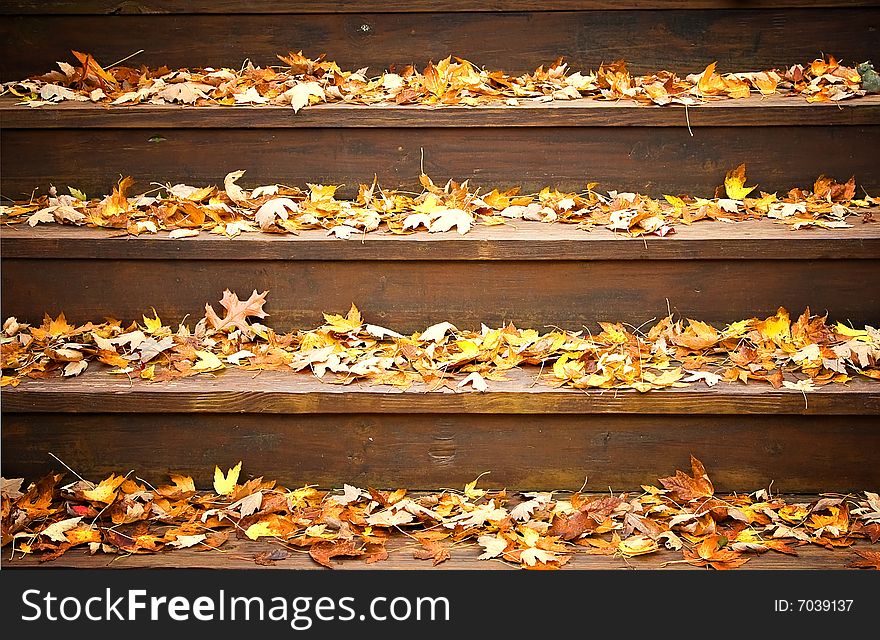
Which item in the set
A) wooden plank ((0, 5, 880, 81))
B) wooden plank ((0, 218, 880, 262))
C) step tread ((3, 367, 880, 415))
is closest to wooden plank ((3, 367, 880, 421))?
step tread ((3, 367, 880, 415))

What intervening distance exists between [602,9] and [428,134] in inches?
30.4

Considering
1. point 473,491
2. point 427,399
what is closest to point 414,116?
point 427,399

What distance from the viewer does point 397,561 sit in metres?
2.07

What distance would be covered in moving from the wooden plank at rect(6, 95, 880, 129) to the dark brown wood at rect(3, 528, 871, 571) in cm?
120

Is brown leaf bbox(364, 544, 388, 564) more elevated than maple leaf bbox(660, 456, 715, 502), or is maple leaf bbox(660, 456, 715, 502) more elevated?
maple leaf bbox(660, 456, 715, 502)

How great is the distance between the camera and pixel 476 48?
3.06 m

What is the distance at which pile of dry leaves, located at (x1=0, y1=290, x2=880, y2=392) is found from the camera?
2.30 metres

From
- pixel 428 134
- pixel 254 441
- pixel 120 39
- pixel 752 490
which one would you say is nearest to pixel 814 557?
pixel 752 490

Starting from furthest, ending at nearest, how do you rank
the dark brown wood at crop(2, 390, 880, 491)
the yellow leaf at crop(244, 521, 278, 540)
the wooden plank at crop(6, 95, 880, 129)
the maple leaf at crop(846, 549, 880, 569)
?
the wooden plank at crop(6, 95, 880, 129)
the dark brown wood at crop(2, 390, 880, 491)
the yellow leaf at crop(244, 521, 278, 540)
the maple leaf at crop(846, 549, 880, 569)

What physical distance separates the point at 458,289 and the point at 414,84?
2.66 ft

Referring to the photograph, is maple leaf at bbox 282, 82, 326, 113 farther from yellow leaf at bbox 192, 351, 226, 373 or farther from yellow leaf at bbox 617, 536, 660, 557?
yellow leaf at bbox 617, 536, 660, 557

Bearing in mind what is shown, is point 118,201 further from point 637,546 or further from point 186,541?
point 637,546

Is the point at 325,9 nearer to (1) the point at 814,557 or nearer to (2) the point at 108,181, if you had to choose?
(2) the point at 108,181

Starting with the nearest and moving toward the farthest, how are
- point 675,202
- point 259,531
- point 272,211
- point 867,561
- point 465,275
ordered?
point 867,561 → point 259,531 → point 465,275 → point 272,211 → point 675,202
